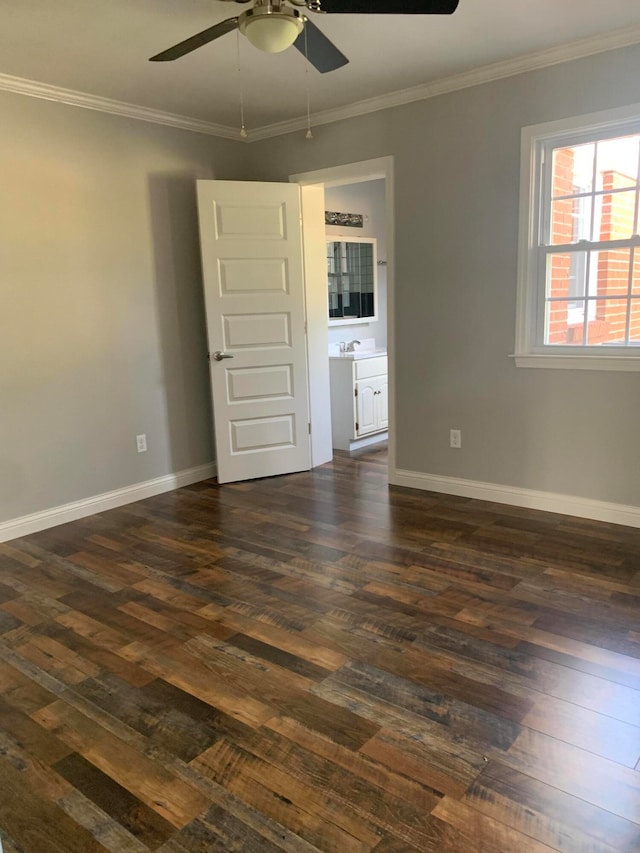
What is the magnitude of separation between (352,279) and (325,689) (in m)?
4.67

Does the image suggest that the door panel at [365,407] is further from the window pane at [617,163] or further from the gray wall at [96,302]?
the window pane at [617,163]

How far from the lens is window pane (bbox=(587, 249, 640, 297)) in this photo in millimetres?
3379

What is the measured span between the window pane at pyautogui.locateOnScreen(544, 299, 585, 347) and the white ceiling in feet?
4.37

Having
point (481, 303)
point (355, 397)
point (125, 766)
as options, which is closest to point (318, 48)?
point (481, 303)

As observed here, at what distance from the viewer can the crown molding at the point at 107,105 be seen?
3.47m

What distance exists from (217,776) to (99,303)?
10.1 feet

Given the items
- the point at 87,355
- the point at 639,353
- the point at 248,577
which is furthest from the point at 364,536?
the point at 87,355

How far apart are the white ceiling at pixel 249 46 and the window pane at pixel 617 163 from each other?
0.48 meters

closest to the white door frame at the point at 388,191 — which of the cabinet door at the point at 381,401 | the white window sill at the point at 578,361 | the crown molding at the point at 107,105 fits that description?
the crown molding at the point at 107,105

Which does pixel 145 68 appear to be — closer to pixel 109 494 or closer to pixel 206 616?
pixel 109 494

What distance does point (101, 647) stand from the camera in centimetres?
248

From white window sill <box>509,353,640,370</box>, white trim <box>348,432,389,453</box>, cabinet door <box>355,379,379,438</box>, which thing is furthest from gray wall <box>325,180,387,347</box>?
white window sill <box>509,353,640,370</box>

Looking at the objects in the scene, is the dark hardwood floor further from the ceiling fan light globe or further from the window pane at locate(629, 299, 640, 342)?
the ceiling fan light globe

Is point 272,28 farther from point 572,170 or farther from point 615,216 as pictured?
point 615,216
